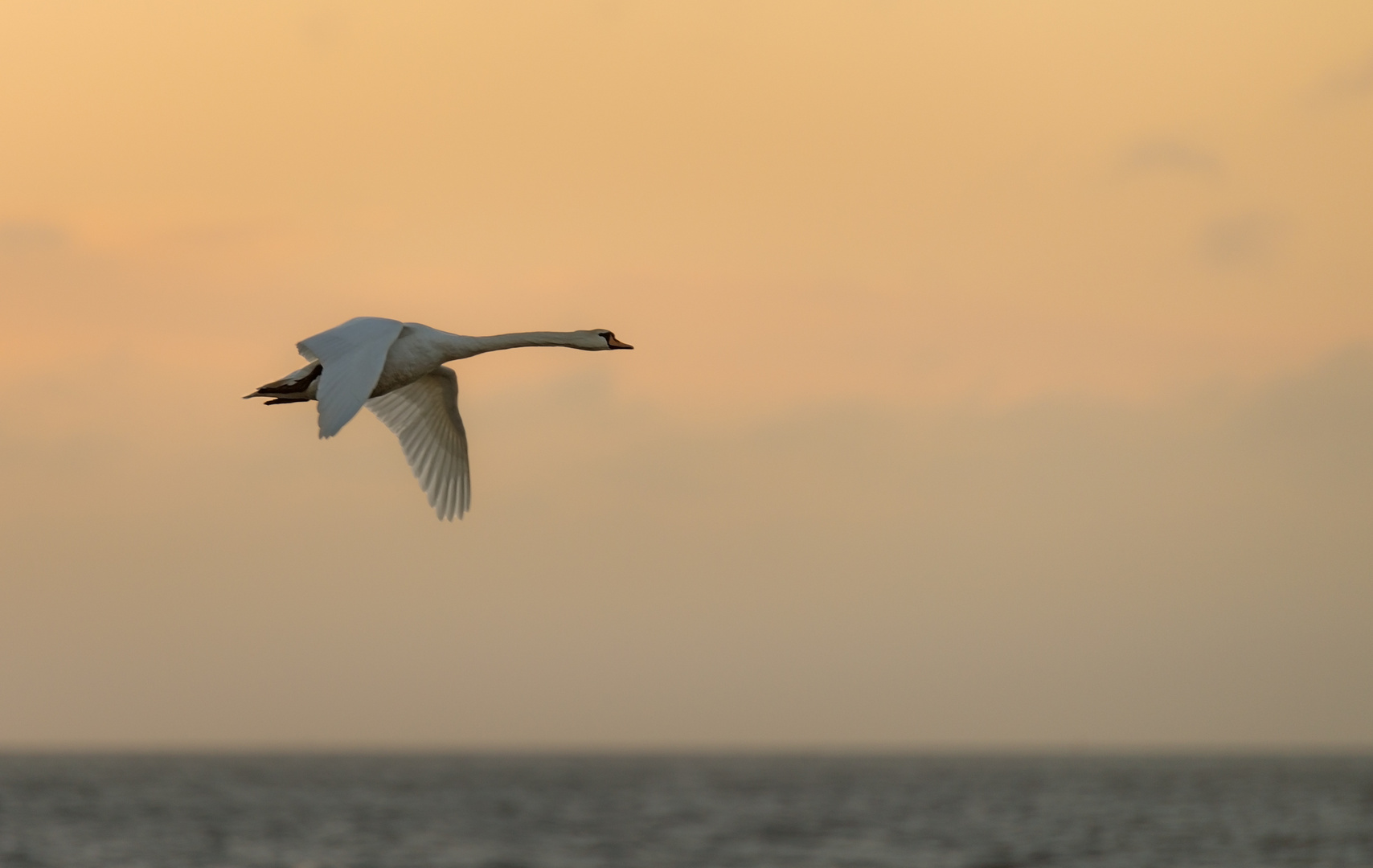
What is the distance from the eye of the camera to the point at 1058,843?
2216 inches

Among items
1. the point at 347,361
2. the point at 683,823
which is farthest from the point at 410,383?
the point at 683,823

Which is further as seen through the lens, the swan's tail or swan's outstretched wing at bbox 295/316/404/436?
the swan's tail

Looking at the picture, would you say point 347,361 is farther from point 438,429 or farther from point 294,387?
point 438,429

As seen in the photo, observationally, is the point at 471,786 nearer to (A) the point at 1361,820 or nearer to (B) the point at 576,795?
(B) the point at 576,795

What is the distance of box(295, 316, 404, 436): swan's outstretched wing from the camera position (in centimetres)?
1148

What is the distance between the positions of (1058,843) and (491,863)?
64.0 feet

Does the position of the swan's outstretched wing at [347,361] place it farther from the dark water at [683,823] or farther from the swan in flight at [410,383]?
the dark water at [683,823]

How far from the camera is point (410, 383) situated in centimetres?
1609

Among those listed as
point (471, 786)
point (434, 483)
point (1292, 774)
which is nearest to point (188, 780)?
point (471, 786)

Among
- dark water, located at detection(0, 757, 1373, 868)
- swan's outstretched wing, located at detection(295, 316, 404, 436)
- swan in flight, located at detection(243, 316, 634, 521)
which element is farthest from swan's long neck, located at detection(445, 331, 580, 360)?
dark water, located at detection(0, 757, 1373, 868)

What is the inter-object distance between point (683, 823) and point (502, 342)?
53674 mm

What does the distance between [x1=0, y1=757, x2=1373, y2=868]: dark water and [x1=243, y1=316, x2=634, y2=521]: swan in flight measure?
33.1 metres

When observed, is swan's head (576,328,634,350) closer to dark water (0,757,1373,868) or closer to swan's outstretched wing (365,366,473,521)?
swan's outstretched wing (365,366,473,521)

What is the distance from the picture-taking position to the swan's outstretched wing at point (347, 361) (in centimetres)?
1148
